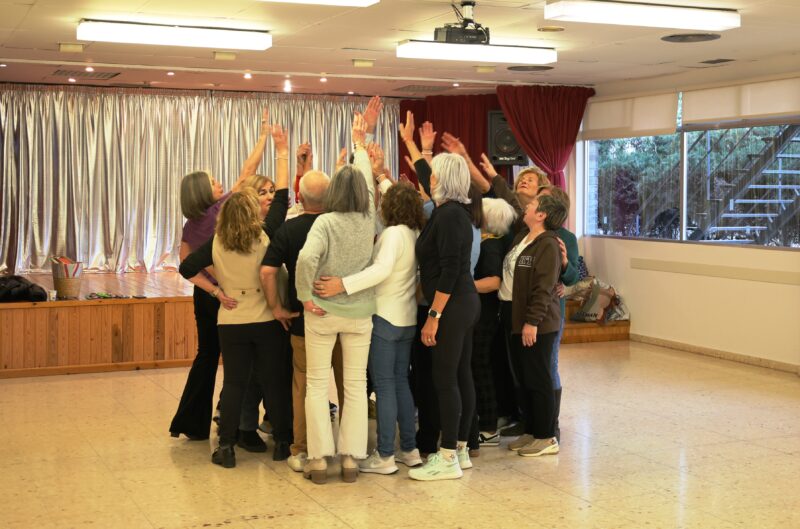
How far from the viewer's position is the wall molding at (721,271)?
845cm

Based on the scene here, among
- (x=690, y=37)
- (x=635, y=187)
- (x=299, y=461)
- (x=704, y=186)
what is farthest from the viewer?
(x=635, y=187)

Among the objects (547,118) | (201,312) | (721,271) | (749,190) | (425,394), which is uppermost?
(547,118)

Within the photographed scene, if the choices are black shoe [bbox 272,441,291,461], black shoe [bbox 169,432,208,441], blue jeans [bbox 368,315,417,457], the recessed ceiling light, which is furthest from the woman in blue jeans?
the recessed ceiling light

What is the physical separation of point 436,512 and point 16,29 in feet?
15.4

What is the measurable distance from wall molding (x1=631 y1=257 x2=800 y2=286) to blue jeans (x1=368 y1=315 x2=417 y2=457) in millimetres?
4583

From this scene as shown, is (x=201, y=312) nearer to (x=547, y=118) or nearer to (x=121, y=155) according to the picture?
(x=547, y=118)

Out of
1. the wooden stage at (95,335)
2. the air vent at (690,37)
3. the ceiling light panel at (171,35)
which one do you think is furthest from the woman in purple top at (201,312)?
the air vent at (690,37)

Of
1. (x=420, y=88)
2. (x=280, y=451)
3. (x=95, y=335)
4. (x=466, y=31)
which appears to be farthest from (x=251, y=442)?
(x=420, y=88)

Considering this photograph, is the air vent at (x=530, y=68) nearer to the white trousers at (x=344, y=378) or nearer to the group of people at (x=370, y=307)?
the group of people at (x=370, y=307)

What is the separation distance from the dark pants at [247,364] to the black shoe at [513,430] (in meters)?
1.38

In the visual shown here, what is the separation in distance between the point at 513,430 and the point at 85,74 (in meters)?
6.58

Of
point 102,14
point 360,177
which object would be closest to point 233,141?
point 102,14

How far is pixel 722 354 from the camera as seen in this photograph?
8.99 meters

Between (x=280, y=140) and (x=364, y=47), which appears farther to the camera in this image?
(x=364, y=47)
